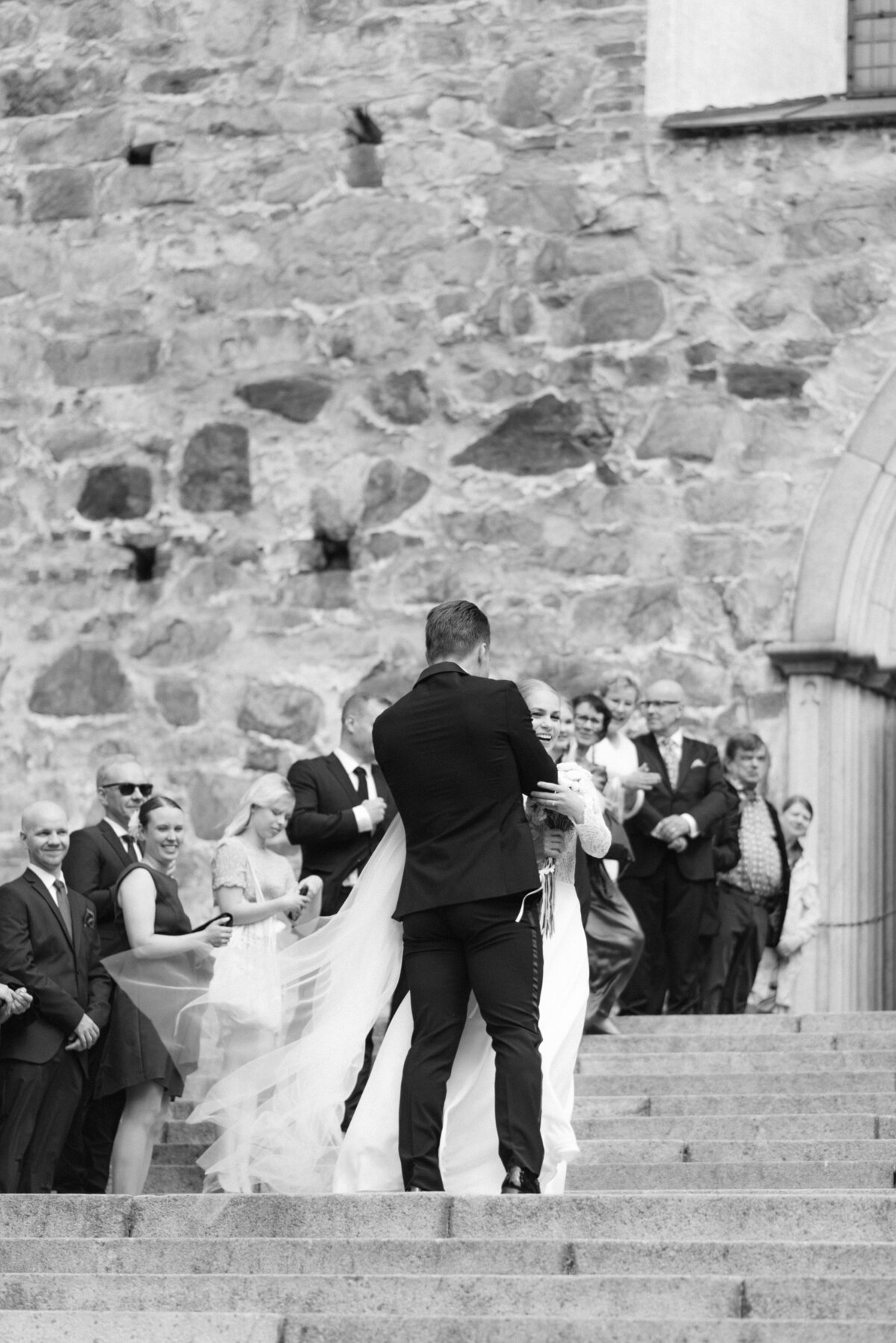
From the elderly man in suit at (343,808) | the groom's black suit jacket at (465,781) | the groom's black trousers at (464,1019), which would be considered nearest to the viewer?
the groom's black trousers at (464,1019)

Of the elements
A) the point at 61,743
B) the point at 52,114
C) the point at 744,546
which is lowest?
the point at 61,743

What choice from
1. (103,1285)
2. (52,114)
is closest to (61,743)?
(52,114)

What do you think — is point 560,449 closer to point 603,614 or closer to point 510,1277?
point 603,614

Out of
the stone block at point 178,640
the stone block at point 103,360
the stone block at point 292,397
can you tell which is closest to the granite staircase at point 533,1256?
the stone block at point 178,640

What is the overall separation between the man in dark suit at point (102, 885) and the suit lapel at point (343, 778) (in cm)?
79

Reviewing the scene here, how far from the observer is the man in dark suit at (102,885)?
8484 mm

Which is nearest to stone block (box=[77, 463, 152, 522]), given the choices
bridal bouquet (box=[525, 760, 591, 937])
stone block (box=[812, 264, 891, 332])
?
stone block (box=[812, 264, 891, 332])

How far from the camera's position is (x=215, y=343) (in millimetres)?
12664

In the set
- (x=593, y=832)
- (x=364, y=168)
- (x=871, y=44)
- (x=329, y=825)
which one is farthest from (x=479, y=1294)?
(x=871, y=44)

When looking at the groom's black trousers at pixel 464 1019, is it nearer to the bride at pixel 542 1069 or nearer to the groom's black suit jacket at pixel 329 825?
the bride at pixel 542 1069

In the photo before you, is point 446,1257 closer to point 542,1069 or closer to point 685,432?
point 542,1069

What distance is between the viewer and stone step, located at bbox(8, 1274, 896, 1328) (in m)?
5.23

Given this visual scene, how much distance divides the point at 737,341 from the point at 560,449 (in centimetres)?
98

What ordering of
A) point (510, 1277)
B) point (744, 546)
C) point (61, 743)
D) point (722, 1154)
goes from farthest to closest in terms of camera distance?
1. point (61, 743)
2. point (744, 546)
3. point (722, 1154)
4. point (510, 1277)
